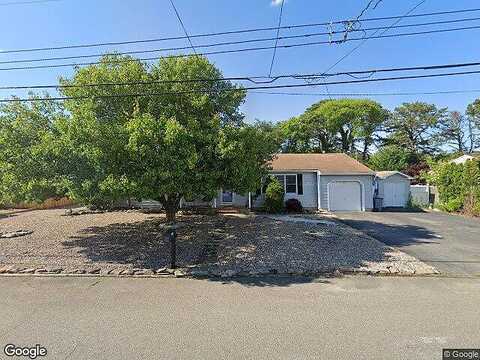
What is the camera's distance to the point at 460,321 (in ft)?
17.9

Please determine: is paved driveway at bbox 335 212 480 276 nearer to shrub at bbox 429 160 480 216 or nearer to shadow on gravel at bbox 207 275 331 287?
shrub at bbox 429 160 480 216

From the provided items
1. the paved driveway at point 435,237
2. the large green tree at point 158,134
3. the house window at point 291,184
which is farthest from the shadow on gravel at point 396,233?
the large green tree at point 158,134

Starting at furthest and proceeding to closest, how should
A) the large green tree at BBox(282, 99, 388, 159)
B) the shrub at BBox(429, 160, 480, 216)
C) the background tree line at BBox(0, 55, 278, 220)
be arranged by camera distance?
the large green tree at BBox(282, 99, 388, 159) < the shrub at BBox(429, 160, 480, 216) < the background tree line at BBox(0, 55, 278, 220)

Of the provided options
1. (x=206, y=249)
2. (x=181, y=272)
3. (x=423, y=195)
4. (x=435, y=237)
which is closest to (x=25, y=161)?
(x=181, y=272)

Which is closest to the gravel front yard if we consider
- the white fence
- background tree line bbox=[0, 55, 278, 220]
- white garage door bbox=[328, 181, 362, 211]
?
background tree line bbox=[0, 55, 278, 220]

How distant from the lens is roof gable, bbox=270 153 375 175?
21516 mm

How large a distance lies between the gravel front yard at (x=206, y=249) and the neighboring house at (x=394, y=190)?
482 inches

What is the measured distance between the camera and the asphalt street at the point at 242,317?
15.0ft

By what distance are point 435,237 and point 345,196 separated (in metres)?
8.70

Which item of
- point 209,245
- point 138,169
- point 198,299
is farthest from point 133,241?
point 198,299

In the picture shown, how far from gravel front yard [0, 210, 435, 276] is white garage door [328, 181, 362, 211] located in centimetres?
709

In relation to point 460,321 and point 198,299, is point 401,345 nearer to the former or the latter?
point 460,321

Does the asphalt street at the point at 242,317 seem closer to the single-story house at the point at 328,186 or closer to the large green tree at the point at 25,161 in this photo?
the large green tree at the point at 25,161

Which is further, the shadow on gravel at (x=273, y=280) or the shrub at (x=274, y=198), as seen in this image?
the shrub at (x=274, y=198)
